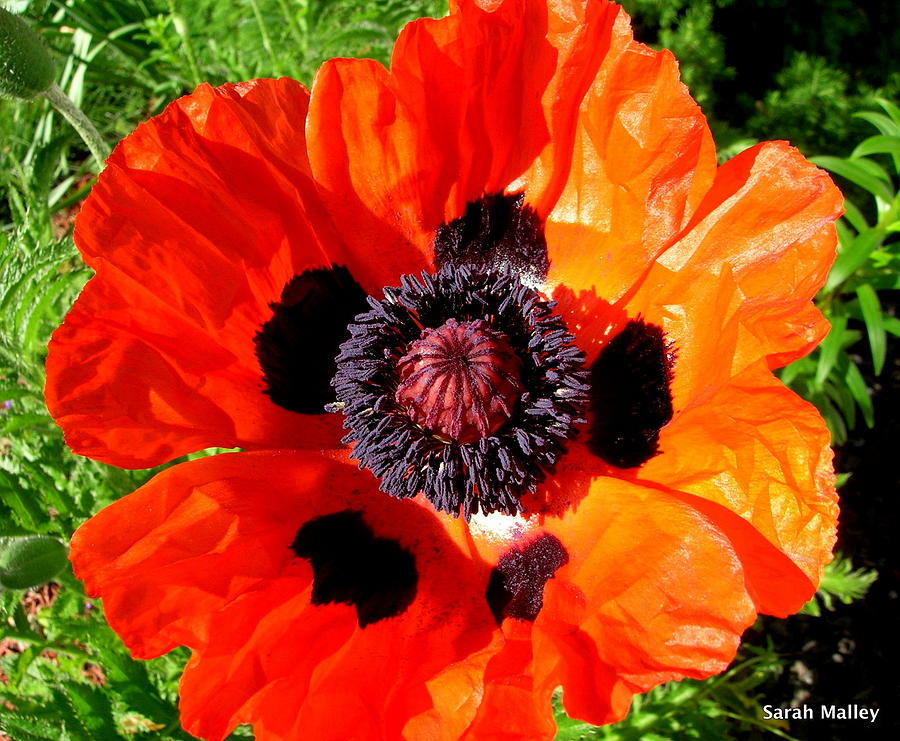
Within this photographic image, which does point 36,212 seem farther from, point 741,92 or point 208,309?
point 741,92

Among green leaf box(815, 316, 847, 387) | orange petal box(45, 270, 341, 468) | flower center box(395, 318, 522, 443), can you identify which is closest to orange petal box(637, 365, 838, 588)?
flower center box(395, 318, 522, 443)

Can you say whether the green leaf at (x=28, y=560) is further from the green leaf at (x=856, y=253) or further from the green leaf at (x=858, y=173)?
the green leaf at (x=858, y=173)

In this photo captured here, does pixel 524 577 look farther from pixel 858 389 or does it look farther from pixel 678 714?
pixel 858 389

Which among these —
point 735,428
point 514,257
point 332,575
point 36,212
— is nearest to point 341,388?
point 332,575

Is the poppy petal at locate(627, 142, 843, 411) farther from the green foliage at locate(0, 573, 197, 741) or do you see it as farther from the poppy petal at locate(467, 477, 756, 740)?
the green foliage at locate(0, 573, 197, 741)

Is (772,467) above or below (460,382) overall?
below

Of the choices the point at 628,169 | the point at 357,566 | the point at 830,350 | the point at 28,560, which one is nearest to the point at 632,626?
the point at 357,566
